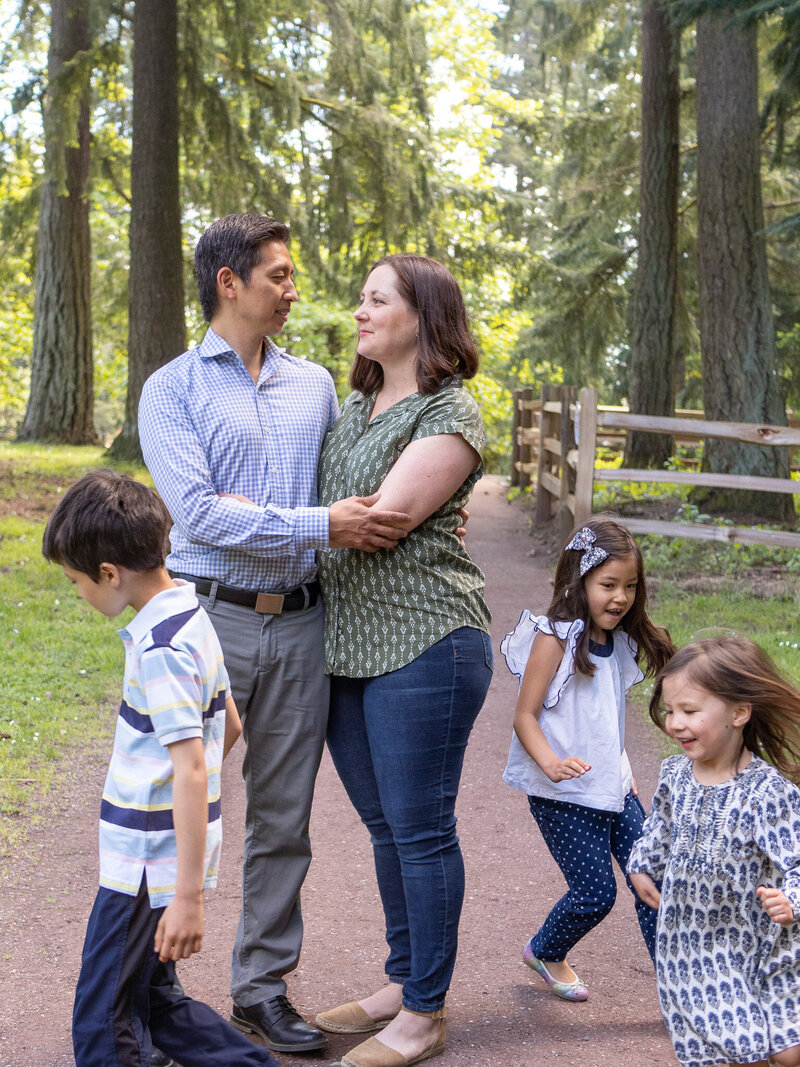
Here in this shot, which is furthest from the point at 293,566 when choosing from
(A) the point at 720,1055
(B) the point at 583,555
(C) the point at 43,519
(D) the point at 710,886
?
(C) the point at 43,519

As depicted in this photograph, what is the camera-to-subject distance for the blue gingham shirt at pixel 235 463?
109 inches

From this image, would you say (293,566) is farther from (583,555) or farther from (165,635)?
(583,555)

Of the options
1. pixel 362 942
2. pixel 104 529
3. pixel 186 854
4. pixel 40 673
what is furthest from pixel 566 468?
pixel 186 854

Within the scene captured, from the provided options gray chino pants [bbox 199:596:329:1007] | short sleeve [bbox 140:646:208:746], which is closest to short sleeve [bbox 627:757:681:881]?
Answer: gray chino pants [bbox 199:596:329:1007]

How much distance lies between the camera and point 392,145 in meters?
13.8

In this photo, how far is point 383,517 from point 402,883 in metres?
1.05

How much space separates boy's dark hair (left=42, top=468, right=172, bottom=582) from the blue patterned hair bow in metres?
1.36

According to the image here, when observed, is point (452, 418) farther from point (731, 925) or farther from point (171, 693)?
point (731, 925)

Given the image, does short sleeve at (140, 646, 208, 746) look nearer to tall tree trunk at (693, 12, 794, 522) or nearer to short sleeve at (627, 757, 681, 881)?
short sleeve at (627, 757, 681, 881)

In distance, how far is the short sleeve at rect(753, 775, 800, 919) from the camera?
2.40m

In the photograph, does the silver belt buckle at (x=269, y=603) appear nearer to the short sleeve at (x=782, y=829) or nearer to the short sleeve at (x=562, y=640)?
the short sleeve at (x=562, y=640)

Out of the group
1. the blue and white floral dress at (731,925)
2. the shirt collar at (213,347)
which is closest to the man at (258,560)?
the shirt collar at (213,347)

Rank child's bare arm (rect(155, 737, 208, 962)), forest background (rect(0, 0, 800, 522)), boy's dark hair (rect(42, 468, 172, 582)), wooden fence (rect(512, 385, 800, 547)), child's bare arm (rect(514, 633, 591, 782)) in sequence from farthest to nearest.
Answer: forest background (rect(0, 0, 800, 522)) < wooden fence (rect(512, 385, 800, 547)) < child's bare arm (rect(514, 633, 591, 782)) < boy's dark hair (rect(42, 468, 172, 582)) < child's bare arm (rect(155, 737, 208, 962))

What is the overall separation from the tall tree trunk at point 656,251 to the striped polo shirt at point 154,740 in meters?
13.0
